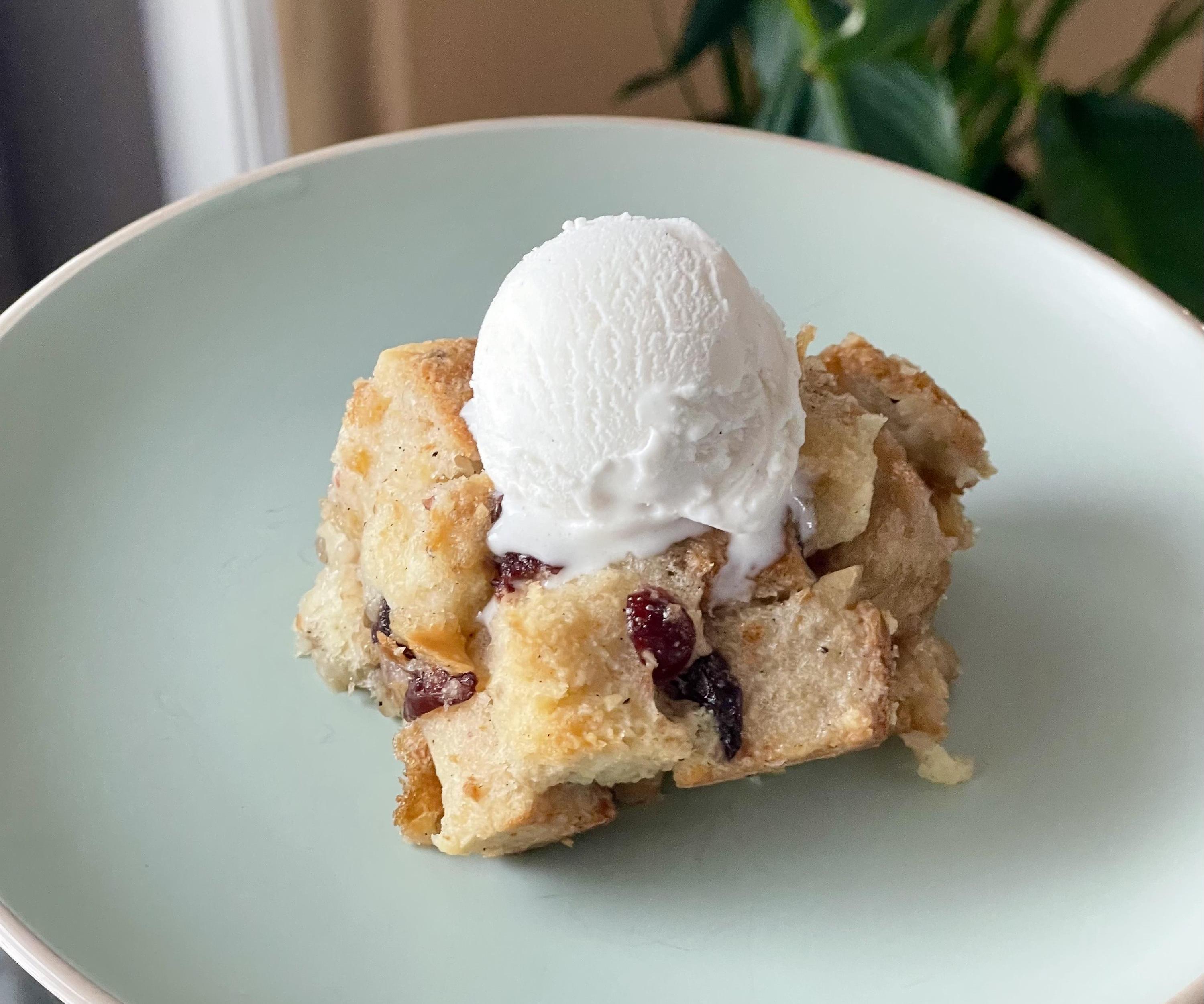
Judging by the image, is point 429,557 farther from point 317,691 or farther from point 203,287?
point 203,287

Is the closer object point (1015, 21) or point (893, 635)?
point (893, 635)

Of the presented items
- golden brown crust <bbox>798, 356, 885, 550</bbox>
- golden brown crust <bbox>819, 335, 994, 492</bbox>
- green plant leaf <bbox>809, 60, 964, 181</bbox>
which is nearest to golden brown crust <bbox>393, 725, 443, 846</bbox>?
golden brown crust <bbox>798, 356, 885, 550</bbox>

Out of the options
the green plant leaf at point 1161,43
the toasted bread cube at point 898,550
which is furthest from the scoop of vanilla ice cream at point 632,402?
the green plant leaf at point 1161,43

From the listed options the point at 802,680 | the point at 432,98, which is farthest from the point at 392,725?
the point at 432,98

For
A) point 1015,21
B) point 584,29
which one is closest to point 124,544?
point 1015,21

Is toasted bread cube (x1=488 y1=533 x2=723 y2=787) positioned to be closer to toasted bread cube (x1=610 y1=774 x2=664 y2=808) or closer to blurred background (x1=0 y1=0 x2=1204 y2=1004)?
toasted bread cube (x1=610 y1=774 x2=664 y2=808)

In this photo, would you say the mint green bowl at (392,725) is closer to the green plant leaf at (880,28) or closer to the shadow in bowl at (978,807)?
the shadow in bowl at (978,807)
